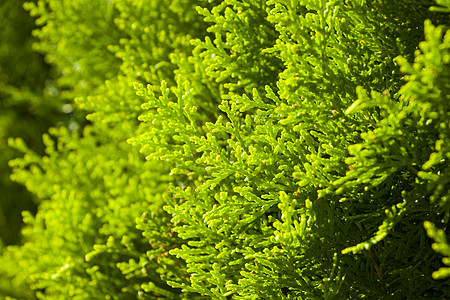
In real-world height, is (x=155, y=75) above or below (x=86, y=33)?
below

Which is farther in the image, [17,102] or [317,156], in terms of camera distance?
[17,102]

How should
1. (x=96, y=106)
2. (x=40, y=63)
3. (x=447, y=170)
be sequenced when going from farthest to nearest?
(x=40, y=63) → (x=96, y=106) → (x=447, y=170)

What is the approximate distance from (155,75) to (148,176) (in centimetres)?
81

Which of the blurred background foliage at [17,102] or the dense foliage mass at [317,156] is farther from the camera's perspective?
the blurred background foliage at [17,102]

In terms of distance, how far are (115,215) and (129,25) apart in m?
1.59

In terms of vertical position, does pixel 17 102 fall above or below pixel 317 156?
above

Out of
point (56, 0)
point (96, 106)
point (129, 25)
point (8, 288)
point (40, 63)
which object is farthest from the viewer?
point (40, 63)

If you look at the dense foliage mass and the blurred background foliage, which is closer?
the dense foliage mass

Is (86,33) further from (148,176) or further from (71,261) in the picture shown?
(71,261)

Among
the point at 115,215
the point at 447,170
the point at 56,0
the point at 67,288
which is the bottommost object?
the point at 67,288

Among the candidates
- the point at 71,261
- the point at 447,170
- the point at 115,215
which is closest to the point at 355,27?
the point at 447,170

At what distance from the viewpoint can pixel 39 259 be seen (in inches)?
151

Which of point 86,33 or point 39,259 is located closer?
point 39,259

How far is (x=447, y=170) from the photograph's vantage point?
1.94m
